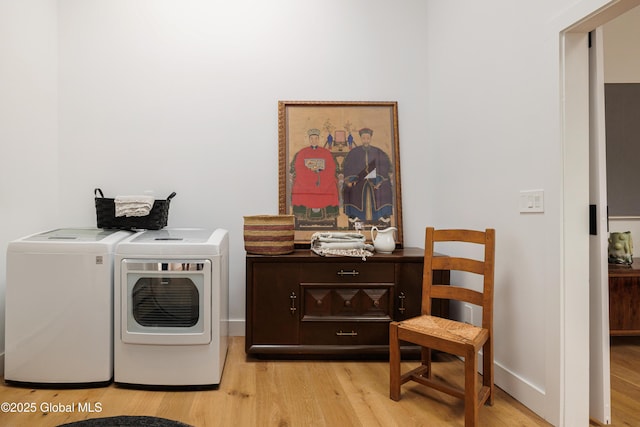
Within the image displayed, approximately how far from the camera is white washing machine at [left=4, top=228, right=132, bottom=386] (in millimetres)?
2174

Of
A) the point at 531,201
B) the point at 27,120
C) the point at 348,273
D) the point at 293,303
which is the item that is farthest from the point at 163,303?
the point at 531,201

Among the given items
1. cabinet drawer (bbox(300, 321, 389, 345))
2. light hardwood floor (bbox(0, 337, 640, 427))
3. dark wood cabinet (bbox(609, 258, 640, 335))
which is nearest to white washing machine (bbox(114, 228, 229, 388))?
light hardwood floor (bbox(0, 337, 640, 427))

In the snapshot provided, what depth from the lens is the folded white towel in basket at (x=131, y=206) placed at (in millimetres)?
2666

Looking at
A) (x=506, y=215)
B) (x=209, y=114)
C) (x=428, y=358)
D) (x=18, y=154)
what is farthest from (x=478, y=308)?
(x=18, y=154)

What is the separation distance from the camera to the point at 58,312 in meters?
2.18

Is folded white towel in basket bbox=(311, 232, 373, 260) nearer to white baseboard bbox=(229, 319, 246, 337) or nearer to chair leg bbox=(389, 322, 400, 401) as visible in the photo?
chair leg bbox=(389, 322, 400, 401)

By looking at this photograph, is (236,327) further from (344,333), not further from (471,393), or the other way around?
(471,393)

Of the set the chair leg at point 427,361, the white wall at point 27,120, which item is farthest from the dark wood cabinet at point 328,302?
the white wall at point 27,120

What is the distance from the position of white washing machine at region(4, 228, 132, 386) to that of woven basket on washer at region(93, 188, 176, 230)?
18.8 inches

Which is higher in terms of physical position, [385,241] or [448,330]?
[385,241]

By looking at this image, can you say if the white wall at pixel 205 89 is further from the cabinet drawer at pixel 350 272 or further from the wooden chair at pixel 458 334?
the wooden chair at pixel 458 334

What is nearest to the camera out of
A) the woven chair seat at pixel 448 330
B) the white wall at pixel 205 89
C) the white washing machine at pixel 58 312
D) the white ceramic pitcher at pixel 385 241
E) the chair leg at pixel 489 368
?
the woven chair seat at pixel 448 330

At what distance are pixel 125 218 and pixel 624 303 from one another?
3.56 meters

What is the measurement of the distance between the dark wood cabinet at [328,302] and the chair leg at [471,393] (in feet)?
2.77
